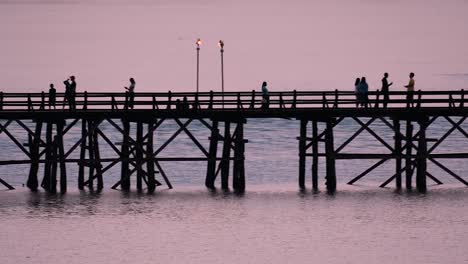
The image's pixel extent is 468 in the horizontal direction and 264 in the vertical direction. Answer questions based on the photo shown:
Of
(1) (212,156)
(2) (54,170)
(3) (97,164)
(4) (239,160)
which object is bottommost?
(2) (54,170)

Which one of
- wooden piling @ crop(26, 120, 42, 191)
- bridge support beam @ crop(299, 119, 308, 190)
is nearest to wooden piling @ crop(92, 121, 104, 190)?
wooden piling @ crop(26, 120, 42, 191)

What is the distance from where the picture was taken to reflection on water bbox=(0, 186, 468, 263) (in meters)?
37.4

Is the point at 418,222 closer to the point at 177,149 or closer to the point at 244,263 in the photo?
the point at 244,263

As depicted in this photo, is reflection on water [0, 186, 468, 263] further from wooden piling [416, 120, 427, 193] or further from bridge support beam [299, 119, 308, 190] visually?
bridge support beam [299, 119, 308, 190]

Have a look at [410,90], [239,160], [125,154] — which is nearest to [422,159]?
[410,90]

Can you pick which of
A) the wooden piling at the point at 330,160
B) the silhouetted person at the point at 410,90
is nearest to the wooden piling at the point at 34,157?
the wooden piling at the point at 330,160

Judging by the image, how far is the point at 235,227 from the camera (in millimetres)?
42125

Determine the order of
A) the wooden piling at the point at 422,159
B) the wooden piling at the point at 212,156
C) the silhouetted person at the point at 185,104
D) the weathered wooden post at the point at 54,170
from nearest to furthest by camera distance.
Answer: the silhouetted person at the point at 185,104 → the weathered wooden post at the point at 54,170 → the wooden piling at the point at 212,156 → the wooden piling at the point at 422,159

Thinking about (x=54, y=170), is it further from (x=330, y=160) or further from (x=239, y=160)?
(x=330, y=160)

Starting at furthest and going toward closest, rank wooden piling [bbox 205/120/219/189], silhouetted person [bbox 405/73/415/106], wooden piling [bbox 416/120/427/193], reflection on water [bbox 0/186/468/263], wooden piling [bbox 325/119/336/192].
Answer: wooden piling [bbox 416/120/427/193], wooden piling [bbox 205/120/219/189], wooden piling [bbox 325/119/336/192], silhouetted person [bbox 405/73/415/106], reflection on water [bbox 0/186/468/263]

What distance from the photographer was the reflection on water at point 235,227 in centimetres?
3738

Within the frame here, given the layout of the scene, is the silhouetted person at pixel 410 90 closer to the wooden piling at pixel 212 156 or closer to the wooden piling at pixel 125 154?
the wooden piling at pixel 212 156

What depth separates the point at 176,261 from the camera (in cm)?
3631

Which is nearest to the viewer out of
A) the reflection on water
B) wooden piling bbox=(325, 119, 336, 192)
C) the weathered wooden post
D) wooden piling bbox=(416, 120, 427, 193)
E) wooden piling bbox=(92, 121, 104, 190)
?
the reflection on water
